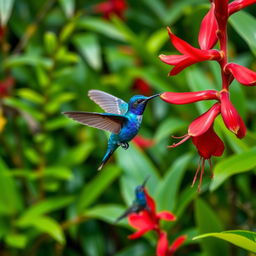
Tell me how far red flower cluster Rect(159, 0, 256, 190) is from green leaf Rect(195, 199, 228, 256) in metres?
0.65

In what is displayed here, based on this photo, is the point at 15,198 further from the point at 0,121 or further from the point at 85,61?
the point at 85,61

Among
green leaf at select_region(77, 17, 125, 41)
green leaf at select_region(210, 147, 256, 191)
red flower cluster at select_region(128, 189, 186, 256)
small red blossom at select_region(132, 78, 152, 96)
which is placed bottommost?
small red blossom at select_region(132, 78, 152, 96)

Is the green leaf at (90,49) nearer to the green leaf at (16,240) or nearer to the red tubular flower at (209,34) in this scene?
the green leaf at (16,240)

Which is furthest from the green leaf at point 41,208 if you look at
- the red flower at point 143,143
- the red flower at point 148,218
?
the red flower at point 148,218

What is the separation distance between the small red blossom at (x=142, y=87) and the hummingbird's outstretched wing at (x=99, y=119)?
4.53ft

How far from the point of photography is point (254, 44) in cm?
115

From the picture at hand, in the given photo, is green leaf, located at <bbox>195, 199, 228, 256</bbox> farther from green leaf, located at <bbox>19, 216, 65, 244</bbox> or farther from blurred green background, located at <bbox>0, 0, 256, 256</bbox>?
green leaf, located at <bbox>19, 216, 65, 244</bbox>

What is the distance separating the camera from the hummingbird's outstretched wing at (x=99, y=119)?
2.53ft

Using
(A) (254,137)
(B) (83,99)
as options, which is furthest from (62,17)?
(A) (254,137)

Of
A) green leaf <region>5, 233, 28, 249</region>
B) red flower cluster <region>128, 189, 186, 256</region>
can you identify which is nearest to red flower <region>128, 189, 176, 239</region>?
red flower cluster <region>128, 189, 186, 256</region>

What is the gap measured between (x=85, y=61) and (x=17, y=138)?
1.97 feet

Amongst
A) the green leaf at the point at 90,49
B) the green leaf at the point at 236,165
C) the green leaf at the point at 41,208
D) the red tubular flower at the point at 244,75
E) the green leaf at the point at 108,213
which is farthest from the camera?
the green leaf at the point at 90,49

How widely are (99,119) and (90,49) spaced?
1454 millimetres

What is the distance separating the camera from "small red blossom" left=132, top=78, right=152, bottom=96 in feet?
7.35
